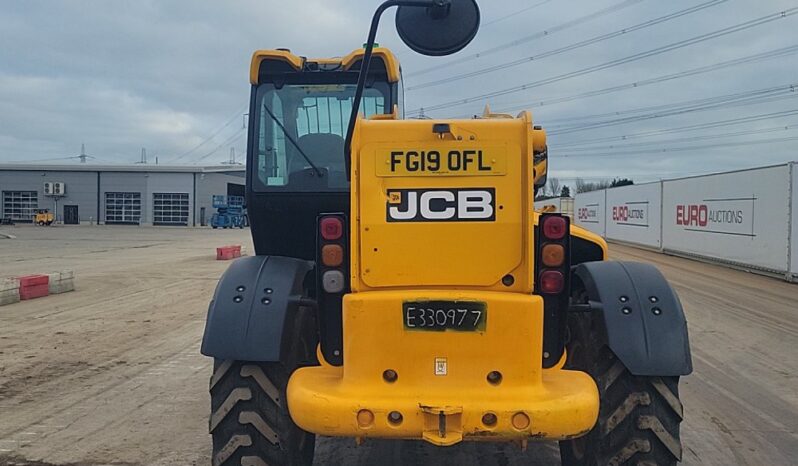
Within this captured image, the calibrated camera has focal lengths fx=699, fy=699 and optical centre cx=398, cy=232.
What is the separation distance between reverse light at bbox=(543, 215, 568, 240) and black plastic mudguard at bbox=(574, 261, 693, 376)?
20.5 inches

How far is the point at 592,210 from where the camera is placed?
42500mm

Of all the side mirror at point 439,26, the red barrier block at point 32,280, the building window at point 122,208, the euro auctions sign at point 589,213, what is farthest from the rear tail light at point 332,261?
the building window at point 122,208

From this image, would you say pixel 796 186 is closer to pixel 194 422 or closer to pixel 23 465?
pixel 194 422

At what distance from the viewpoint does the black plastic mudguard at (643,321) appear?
376 centimetres

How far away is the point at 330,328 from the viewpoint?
3939 mm

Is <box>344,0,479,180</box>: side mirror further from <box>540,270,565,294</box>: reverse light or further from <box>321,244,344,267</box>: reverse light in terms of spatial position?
<box>540,270,565,294</box>: reverse light

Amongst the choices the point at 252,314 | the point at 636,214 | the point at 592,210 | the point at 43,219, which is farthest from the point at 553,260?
the point at 43,219

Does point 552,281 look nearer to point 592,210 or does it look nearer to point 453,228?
point 453,228

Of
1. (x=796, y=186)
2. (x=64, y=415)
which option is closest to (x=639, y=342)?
(x=64, y=415)

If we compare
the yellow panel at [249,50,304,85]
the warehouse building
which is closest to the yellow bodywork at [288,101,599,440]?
the yellow panel at [249,50,304,85]

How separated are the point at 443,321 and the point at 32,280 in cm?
1284

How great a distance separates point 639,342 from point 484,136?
55.2 inches

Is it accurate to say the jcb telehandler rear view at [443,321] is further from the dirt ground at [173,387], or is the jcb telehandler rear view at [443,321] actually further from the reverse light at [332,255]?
the dirt ground at [173,387]

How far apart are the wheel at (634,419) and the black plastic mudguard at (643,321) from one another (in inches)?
5.4
